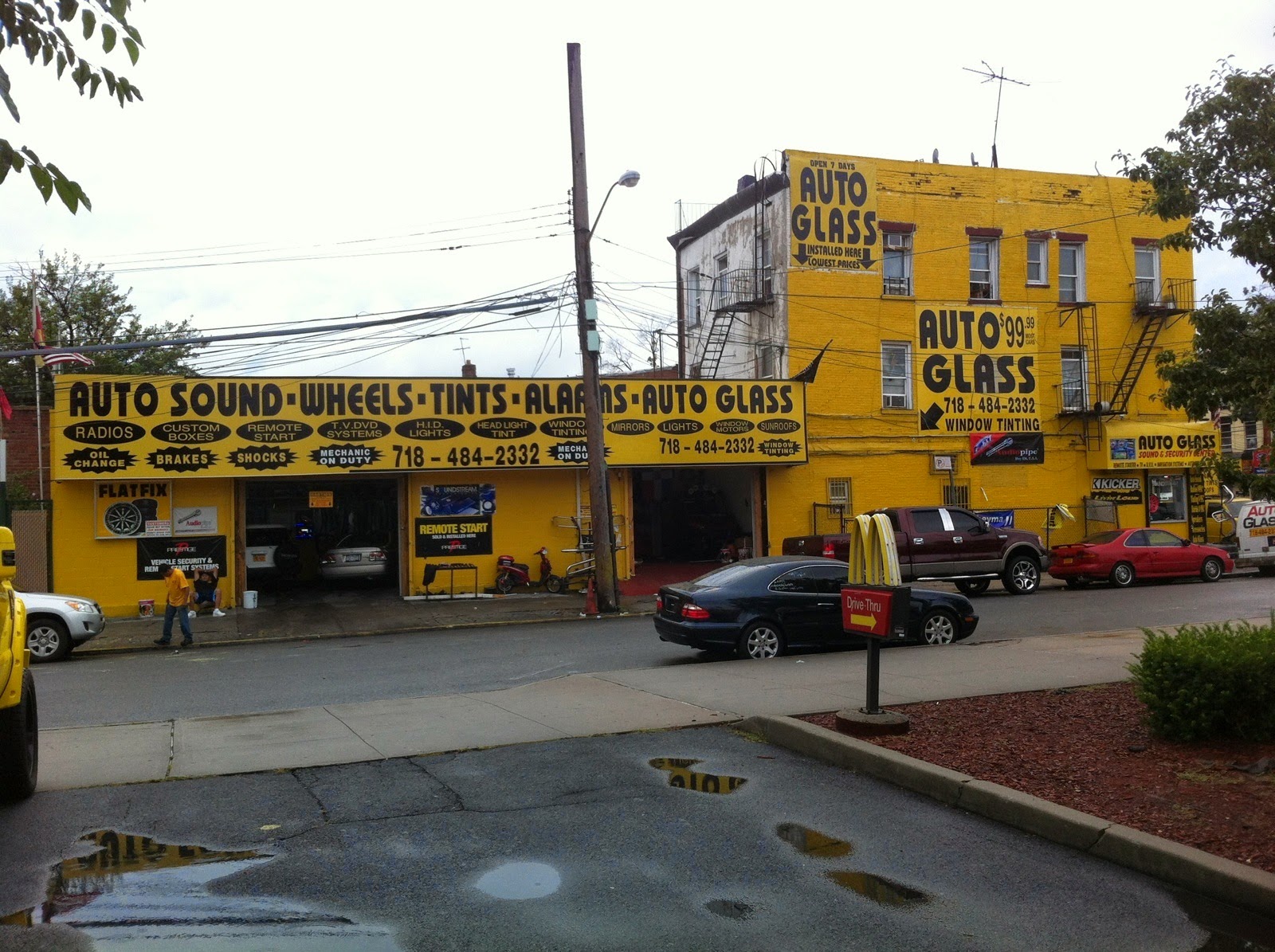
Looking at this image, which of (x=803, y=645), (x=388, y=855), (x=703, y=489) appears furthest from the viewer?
(x=703, y=489)

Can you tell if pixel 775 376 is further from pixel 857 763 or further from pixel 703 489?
pixel 857 763

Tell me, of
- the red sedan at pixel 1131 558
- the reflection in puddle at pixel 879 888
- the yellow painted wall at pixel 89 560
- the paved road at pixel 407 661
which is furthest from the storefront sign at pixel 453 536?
the reflection in puddle at pixel 879 888

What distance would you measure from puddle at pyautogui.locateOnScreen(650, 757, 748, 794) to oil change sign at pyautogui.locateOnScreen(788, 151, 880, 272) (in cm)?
Answer: 2166

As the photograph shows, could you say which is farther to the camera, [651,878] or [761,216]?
[761,216]

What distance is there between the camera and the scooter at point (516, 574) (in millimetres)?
24953

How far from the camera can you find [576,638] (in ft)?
58.6

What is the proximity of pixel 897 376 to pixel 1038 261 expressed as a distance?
5.62m

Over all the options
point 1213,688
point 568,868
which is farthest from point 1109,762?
point 568,868

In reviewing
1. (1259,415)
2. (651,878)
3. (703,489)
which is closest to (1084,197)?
(703,489)

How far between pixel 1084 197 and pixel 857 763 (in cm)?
2747

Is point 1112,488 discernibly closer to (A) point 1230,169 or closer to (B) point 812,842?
(A) point 1230,169

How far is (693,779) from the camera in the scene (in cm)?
777

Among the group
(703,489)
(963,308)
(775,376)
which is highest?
(963,308)

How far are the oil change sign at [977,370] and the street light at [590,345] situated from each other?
11.0 metres
